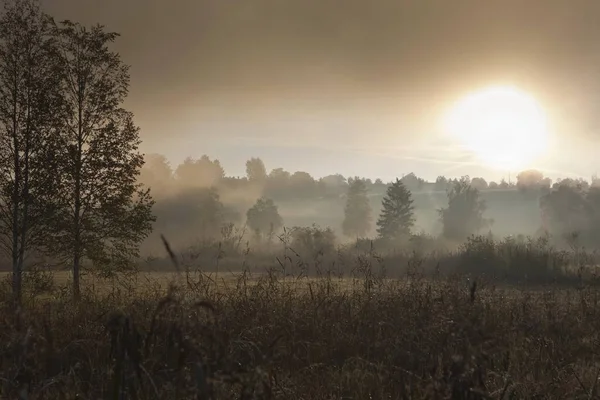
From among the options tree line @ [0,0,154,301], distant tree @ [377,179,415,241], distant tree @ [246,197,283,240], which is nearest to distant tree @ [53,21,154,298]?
tree line @ [0,0,154,301]

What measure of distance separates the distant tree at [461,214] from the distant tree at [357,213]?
15421mm

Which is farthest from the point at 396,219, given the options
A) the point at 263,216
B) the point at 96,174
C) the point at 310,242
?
the point at 96,174

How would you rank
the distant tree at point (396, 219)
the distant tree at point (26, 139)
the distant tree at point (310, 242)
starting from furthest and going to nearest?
the distant tree at point (396, 219)
the distant tree at point (310, 242)
the distant tree at point (26, 139)

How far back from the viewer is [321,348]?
7.13 metres

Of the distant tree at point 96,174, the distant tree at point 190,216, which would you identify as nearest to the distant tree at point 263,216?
the distant tree at point 190,216

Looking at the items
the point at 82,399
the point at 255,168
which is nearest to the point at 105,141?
the point at 82,399

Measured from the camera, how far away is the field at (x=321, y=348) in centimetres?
322

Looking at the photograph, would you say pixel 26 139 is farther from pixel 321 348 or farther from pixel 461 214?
pixel 461 214

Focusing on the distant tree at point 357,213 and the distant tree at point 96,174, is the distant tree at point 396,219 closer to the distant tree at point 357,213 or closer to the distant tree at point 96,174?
the distant tree at point 357,213

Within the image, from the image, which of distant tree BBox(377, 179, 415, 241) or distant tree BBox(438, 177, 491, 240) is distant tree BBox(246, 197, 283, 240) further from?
distant tree BBox(438, 177, 491, 240)

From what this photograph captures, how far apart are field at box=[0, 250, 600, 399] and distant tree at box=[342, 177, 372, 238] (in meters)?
91.5

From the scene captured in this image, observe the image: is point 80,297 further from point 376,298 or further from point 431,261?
point 431,261

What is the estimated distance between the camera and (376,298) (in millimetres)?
9922

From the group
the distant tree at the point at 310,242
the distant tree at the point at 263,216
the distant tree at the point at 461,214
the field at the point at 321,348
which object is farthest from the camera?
the distant tree at the point at 263,216
